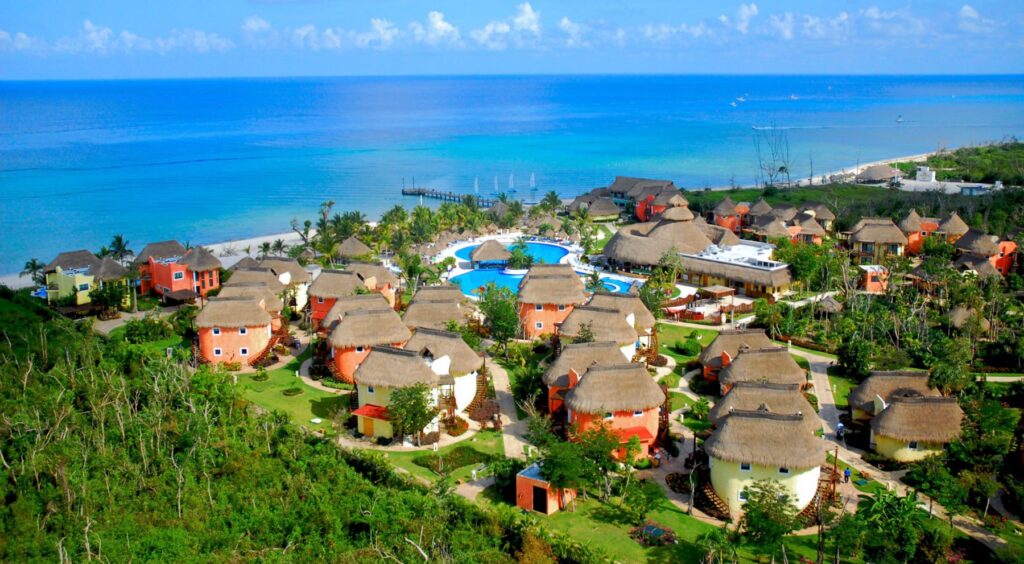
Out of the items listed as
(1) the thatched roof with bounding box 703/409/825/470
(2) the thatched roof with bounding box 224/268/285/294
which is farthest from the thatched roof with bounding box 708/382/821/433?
(2) the thatched roof with bounding box 224/268/285/294

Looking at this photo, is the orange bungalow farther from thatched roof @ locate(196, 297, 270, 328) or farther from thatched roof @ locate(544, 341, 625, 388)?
thatched roof @ locate(544, 341, 625, 388)

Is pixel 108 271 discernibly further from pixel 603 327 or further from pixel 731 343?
pixel 731 343

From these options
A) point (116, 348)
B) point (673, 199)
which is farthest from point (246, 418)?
point (673, 199)

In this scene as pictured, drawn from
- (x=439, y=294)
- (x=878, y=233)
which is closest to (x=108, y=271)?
(x=439, y=294)

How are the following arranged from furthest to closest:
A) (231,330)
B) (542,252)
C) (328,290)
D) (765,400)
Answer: (542,252)
(328,290)
(231,330)
(765,400)

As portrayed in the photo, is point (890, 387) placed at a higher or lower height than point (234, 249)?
lower

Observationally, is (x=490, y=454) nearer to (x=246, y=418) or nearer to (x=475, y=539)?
(x=475, y=539)
